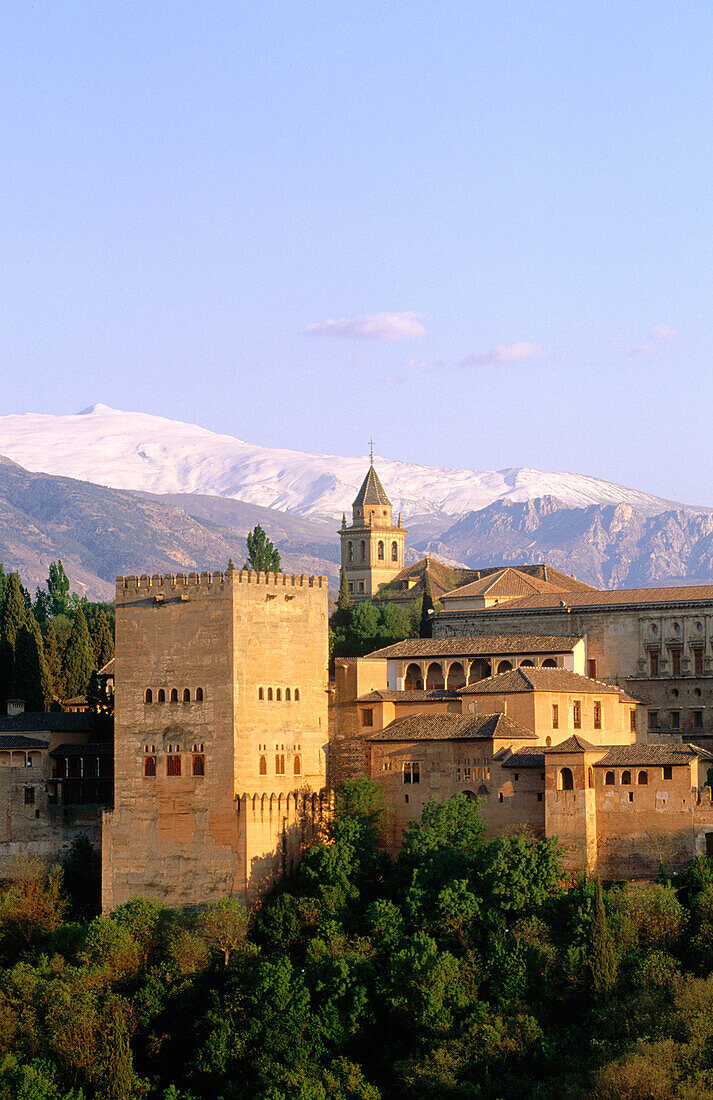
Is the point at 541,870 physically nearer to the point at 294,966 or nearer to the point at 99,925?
the point at 294,966

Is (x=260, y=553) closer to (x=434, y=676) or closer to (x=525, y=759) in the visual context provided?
(x=434, y=676)

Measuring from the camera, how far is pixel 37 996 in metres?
54.2

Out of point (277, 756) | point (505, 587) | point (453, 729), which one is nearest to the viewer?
point (277, 756)

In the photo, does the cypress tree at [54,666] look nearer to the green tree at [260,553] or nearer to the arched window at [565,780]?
the green tree at [260,553]

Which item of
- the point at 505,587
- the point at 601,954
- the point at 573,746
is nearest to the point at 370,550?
the point at 505,587

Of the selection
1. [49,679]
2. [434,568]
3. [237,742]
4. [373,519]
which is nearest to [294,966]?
[237,742]

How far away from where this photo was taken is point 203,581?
58.8 m

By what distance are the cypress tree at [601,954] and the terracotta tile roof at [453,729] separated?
756cm

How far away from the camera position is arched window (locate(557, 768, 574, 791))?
55.6 meters

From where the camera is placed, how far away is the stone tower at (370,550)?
10856 cm

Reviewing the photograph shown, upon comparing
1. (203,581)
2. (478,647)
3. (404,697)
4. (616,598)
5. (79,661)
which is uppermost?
(616,598)

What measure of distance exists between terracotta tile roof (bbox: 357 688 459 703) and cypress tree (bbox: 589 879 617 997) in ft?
40.0

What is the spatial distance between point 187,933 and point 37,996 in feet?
15.5

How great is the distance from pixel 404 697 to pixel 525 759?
6986mm
